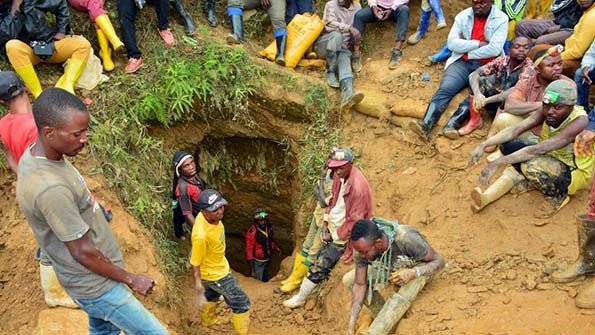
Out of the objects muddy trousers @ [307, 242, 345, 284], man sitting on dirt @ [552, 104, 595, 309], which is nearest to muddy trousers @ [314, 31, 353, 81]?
muddy trousers @ [307, 242, 345, 284]

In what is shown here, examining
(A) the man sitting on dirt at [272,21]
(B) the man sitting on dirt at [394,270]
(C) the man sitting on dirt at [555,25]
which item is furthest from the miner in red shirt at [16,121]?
(C) the man sitting on dirt at [555,25]

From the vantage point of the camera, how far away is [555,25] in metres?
6.36

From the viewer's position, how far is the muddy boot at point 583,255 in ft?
13.4

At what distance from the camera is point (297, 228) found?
23.6 feet

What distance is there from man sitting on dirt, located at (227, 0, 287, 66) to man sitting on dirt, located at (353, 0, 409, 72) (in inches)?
37.2

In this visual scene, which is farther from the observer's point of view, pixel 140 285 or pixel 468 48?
pixel 468 48

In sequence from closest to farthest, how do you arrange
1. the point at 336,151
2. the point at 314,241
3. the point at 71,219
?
the point at 71,219
the point at 336,151
the point at 314,241

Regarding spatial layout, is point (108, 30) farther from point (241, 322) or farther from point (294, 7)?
point (241, 322)

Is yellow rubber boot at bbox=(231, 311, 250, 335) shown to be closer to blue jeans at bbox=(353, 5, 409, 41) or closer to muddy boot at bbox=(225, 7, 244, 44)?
muddy boot at bbox=(225, 7, 244, 44)

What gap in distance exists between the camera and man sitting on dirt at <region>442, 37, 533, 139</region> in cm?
583

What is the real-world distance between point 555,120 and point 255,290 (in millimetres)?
3616

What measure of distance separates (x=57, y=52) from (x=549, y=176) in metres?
5.10

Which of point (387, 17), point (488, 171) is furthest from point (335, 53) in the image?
point (488, 171)

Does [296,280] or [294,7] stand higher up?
[294,7]
